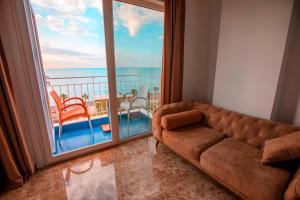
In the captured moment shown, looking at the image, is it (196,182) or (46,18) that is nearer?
(196,182)

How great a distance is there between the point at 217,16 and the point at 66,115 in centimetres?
313

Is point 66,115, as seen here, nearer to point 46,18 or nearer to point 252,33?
point 46,18

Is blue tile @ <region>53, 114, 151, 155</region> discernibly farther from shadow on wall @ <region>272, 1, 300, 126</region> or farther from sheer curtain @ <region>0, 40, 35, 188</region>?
shadow on wall @ <region>272, 1, 300, 126</region>

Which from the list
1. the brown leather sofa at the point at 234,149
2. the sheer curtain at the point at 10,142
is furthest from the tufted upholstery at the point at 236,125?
the sheer curtain at the point at 10,142

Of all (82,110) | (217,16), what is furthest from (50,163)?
(217,16)

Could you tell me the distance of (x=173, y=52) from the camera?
2.34 meters

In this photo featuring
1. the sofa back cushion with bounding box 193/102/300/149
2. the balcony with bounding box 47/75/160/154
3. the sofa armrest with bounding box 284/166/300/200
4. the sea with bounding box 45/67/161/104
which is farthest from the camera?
the balcony with bounding box 47/75/160/154

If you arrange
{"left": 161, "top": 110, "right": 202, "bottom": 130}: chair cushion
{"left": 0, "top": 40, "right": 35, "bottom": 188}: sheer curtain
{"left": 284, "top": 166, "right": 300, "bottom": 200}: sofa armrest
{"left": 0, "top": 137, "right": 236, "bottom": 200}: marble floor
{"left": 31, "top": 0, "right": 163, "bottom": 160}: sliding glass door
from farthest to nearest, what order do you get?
{"left": 31, "top": 0, "right": 163, "bottom": 160}: sliding glass door < {"left": 161, "top": 110, "right": 202, "bottom": 130}: chair cushion < {"left": 0, "top": 137, "right": 236, "bottom": 200}: marble floor < {"left": 0, "top": 40, "right": 35, "bottom": 188}: sheer curtain < {"left": 284, "top": 166, "right": 300, "bottom": 200}: sofa armrest

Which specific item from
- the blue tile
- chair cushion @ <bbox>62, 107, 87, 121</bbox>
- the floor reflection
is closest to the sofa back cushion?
→ the blue tile

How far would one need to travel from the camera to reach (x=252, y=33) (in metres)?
1.88

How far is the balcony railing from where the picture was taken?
2.37 m

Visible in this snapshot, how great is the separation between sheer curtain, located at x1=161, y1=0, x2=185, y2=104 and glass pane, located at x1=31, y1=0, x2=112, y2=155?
98cm

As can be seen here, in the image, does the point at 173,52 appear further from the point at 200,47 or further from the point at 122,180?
the point at 122,180

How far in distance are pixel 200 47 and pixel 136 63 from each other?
128 cm
